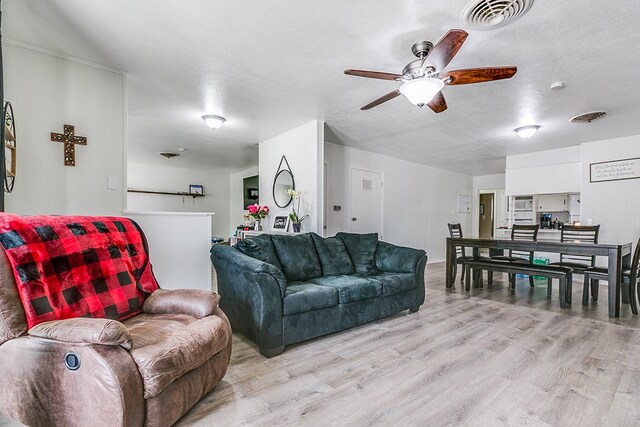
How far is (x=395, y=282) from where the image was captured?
3143mm

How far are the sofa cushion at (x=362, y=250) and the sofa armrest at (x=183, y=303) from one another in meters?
1.98

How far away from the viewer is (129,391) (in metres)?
1.28

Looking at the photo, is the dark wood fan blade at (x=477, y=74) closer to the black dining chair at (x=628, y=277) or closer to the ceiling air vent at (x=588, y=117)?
the ceiling air vent at (x=588, y=117)

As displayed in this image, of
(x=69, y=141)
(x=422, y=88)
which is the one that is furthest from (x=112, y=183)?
(x=422, y=88)

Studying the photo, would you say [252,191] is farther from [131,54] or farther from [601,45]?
Answer: [601,45]

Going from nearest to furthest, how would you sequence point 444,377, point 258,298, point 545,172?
1. point 444,377
2. point 258,298
3. point 545,172

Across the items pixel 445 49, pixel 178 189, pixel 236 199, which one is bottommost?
pixel 236 199

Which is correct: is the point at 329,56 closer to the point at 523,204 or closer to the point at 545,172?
the point at 545,172

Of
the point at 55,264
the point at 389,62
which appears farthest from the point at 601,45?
the point at 55,264

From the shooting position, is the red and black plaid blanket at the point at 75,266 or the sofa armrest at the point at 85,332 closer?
the sofa armrest at the point at 85,332

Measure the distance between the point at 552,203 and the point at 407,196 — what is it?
9.33 feet

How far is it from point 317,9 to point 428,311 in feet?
10.3

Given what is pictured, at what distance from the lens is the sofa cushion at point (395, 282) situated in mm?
3076

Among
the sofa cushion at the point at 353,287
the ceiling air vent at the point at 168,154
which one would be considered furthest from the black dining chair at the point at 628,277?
the ceiling air vent at the point at 168,154
